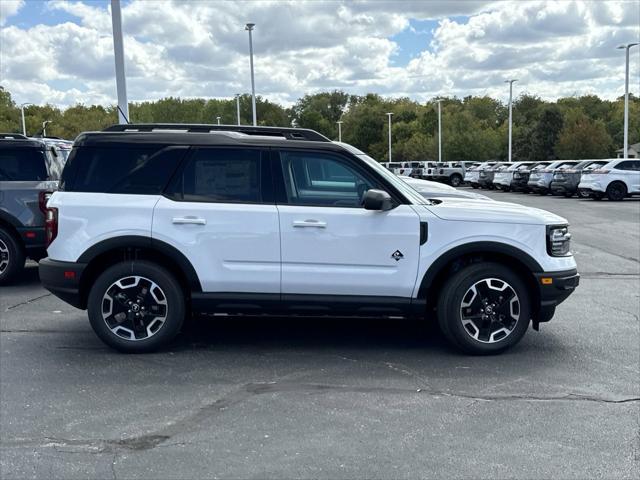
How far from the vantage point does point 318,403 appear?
491cm

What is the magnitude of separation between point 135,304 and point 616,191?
24825mm

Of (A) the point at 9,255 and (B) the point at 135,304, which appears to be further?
(A) the point at 9,255

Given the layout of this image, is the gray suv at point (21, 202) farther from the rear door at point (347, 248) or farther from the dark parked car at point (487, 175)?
the dark parked car at point (487, 175)

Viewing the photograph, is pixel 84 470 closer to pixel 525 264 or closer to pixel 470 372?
pixel 470 372

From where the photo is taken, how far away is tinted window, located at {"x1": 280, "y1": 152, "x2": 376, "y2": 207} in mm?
5949

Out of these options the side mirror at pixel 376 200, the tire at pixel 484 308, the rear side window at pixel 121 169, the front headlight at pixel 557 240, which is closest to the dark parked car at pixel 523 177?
the front headlight at pixel 557 240

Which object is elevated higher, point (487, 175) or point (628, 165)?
point (628, 165)

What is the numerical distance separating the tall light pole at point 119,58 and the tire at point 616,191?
1951 centimetres

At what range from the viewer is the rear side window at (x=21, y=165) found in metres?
9.17

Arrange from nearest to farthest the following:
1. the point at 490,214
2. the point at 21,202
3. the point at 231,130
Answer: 1. the point at 490,214
2. the point at 231,130
3. the point at 21,202

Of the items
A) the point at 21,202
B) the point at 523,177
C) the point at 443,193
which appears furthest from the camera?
the point at 523,177

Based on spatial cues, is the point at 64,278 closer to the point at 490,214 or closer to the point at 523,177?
the point at 490,214

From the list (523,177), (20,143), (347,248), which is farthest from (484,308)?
(523,177)

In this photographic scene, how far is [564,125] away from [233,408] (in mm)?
72479
